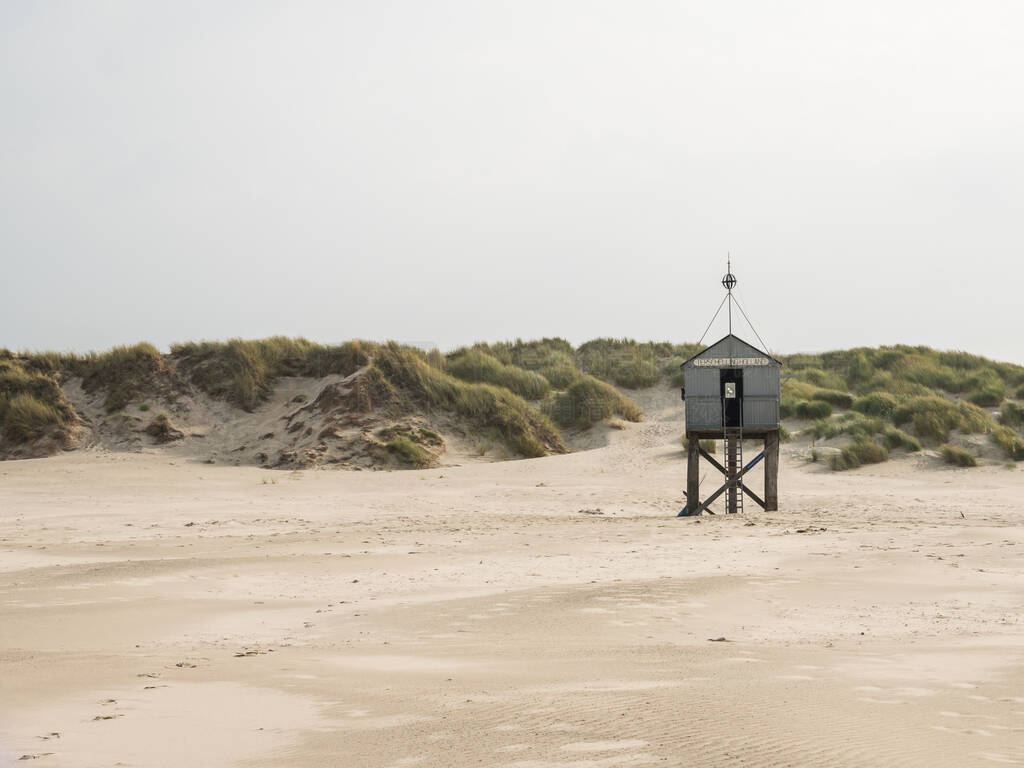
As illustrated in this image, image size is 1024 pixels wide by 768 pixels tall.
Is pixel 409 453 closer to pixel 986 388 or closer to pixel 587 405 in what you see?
pixel 587 405

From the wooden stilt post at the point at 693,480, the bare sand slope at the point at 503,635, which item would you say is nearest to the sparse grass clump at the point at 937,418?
the bare sand slope at the point at 503,635

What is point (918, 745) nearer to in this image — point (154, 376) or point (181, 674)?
point (181, 674)

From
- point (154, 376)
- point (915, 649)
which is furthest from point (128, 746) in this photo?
point (154, 376)

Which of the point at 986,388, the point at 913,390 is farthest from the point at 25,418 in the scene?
the point at 986,388

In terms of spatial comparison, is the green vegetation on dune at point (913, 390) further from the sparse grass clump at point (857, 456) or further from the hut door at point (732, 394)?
the hut door at point (732, 394)

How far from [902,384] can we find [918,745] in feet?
105

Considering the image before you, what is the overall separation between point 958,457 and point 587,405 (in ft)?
34.7

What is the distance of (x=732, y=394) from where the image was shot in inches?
727

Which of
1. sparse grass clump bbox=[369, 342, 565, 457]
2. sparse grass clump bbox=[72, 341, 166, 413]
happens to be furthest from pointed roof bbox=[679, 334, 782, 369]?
sparse grass clump bbox=[72, 341, 166, 413]

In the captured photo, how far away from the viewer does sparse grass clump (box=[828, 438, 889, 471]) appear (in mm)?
23719

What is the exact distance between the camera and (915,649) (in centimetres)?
693

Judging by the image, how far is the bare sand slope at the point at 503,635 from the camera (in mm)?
4668

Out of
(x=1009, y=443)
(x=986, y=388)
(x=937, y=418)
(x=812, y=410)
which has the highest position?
(x=986, y=388)

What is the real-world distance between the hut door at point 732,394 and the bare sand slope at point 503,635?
6.38 feet
